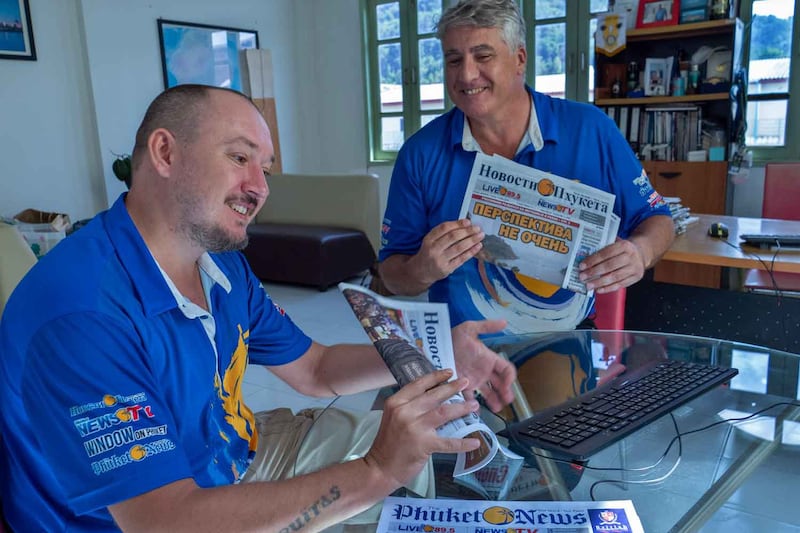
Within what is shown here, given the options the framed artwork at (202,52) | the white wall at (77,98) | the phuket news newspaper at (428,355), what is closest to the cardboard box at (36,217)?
the white wall at (77,98)

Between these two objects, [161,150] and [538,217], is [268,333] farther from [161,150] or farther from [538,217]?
[538,217]

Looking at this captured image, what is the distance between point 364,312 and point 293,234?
4251mm

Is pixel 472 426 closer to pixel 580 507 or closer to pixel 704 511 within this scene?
pixel 580 507

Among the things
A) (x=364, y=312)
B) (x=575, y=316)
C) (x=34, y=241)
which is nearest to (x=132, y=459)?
(x=364, y=312)

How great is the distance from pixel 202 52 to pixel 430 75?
85.3 inches

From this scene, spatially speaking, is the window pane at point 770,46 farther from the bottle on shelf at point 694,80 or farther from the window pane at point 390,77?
the window pane at point 390,77

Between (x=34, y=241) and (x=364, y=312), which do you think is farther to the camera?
(x=34, y=241)

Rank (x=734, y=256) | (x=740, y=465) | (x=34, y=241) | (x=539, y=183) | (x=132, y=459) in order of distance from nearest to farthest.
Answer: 1. (x=132, y=459)
2. (x=740, y=465)
3. (x=539, y=183)
4. (x=734, y=256)
5. (x=34, y=241)

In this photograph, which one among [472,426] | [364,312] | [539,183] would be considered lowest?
[472,426]

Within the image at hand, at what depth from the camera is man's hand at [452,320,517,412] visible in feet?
4.67

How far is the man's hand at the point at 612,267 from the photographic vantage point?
1578mm

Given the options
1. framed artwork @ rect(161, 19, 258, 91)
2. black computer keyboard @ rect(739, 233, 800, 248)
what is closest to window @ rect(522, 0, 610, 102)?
framed artwork @ rect(161, 19, 258, 91)

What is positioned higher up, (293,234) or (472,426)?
(472,426)

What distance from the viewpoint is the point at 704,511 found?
1.09 metres
